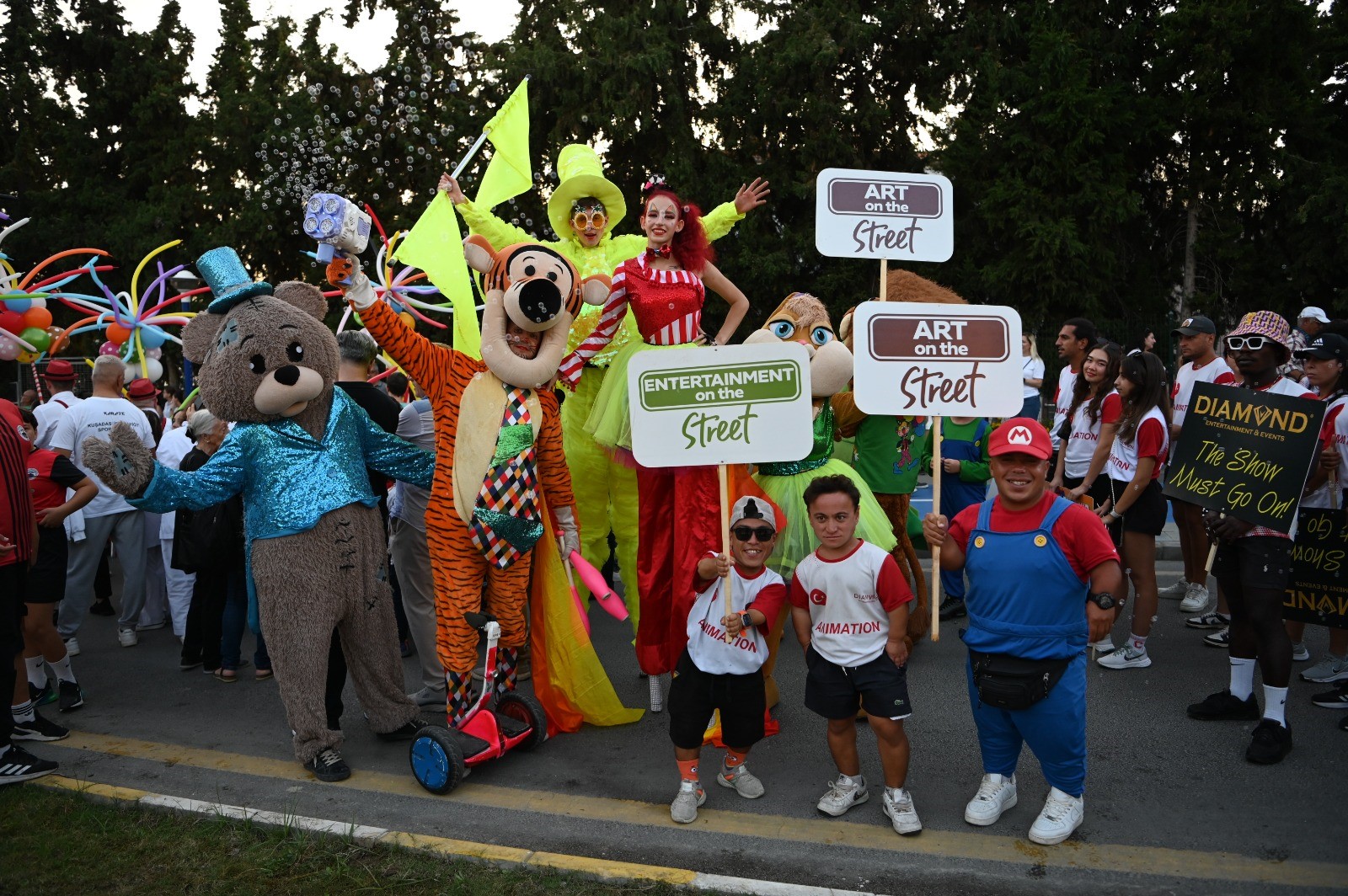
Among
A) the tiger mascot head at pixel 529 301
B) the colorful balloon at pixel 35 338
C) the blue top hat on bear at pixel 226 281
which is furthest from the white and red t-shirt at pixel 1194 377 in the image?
the colorful balloon at pixel 35 338

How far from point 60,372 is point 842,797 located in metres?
5.93

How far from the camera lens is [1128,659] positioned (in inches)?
216

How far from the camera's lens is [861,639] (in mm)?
3699

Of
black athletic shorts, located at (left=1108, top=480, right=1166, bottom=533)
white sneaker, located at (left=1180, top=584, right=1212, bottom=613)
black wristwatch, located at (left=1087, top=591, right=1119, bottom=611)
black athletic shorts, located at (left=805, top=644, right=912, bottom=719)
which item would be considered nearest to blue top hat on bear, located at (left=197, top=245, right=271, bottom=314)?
black athletic shorts, located at (left=805, top=644, right=912, bottom=719)

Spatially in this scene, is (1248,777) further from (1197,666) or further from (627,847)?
(627,847)

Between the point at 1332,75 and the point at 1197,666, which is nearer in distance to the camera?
the point at 1197,666

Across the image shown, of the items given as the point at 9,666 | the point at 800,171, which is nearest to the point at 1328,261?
the point at 800,171

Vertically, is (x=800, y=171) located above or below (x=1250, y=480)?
above

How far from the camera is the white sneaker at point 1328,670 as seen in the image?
5176mm

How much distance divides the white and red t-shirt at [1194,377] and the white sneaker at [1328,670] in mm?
1524

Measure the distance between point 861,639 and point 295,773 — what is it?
2.61 m

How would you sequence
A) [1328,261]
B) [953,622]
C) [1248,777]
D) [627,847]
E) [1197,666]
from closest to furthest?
[627,847], [1248,777], [1197,666], [953,622], [1328,261]

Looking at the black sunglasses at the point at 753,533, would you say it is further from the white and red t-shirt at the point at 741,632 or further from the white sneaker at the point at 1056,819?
the white sneaker at the point at 1056,819

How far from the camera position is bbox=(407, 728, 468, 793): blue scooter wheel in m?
4.05
